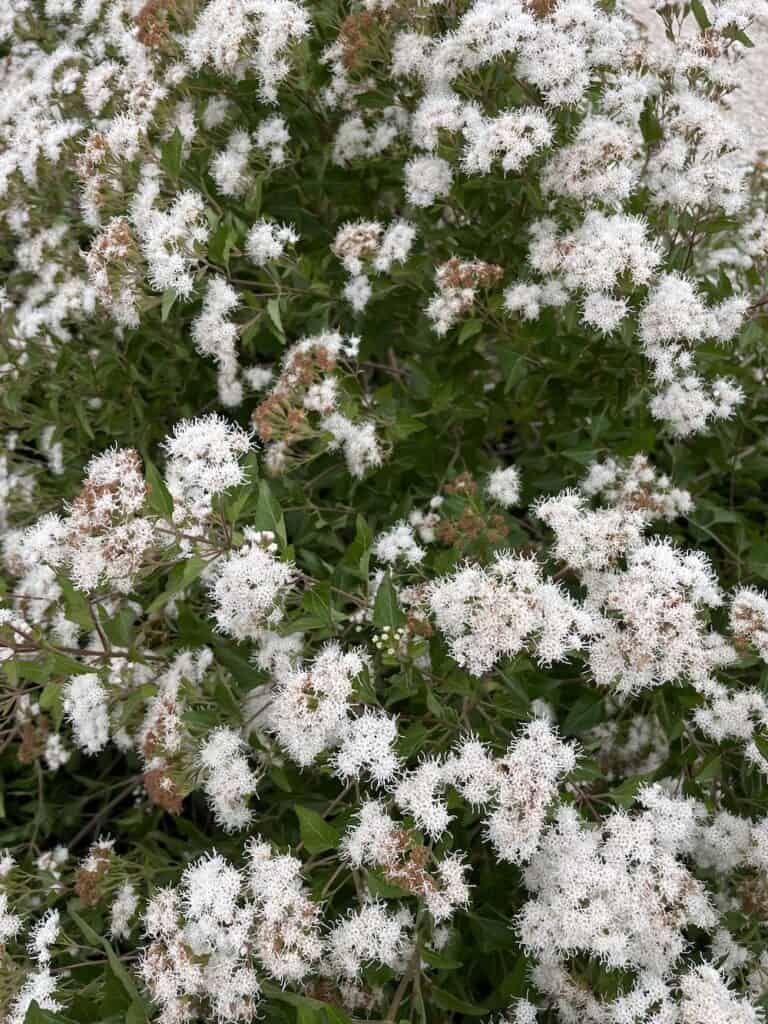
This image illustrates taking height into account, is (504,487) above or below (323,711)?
above

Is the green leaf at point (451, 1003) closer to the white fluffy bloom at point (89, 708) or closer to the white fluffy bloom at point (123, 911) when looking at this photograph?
the white fluffy bloom at point (123, 911)

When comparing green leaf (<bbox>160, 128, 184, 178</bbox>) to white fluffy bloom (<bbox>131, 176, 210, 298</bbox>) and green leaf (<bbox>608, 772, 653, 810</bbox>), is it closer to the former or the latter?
white fluffy bloom (<bbox>131, 176, 210, 298</bbox>)

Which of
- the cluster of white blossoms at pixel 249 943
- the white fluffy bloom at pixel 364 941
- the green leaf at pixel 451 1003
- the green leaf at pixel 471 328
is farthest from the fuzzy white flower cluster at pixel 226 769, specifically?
the green leaf at pixel 471 328

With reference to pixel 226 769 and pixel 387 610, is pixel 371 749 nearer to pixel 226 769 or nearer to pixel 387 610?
pixel 387 610

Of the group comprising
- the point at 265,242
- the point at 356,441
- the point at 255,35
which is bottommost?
the point at 356,441

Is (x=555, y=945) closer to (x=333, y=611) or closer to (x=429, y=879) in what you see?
(x=429, y=879)

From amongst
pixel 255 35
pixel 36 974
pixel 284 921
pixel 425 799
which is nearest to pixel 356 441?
pixel 425 799
